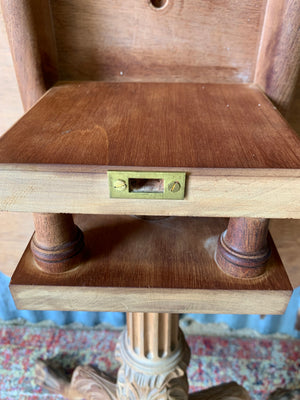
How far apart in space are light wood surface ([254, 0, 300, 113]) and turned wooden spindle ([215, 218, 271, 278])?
268 millimetres

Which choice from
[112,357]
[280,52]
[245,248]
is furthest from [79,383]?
[280,52]

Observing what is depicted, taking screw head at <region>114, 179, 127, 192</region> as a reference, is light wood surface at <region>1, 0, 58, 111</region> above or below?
above

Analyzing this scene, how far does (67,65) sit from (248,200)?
0.50m

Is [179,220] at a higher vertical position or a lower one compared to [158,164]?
lower

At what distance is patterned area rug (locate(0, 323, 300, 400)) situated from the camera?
4.15 ft

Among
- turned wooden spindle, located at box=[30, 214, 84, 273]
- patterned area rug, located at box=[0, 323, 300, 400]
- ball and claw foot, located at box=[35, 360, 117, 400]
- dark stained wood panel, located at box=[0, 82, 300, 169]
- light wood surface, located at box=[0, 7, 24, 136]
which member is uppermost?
dark stained wood panel, located at box=[0, 82, 300, 169]

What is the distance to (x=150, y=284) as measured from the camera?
0.61m

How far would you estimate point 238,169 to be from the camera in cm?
46

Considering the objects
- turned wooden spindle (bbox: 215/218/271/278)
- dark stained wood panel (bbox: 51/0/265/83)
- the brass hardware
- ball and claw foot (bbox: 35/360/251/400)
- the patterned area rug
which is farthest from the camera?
the patterned area rug

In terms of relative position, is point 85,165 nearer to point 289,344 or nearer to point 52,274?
point 52,274

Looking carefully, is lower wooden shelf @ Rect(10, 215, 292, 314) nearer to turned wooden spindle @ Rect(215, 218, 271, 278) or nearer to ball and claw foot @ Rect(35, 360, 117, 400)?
turned wooden spindle @ Rect(215, 218, 271, 278)

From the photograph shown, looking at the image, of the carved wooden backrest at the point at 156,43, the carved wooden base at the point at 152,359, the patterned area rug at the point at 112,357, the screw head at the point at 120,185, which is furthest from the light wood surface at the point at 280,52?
the patterned area rug at the point at 112,357

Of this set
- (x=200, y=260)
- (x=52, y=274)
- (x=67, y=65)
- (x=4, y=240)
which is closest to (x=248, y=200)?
(x=200, y=260)

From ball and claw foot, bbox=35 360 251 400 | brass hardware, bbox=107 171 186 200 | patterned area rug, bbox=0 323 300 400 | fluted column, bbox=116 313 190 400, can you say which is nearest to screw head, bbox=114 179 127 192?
brass hardware, bbox=107 171 186 200
